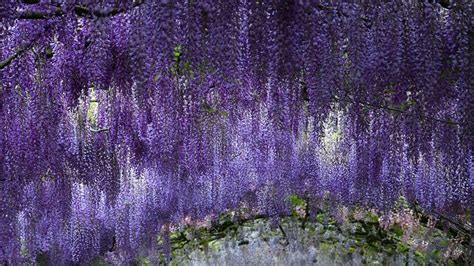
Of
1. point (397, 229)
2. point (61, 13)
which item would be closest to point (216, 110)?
point (61, 13)

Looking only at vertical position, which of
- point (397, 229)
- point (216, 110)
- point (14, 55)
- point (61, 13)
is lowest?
point (397, 229)

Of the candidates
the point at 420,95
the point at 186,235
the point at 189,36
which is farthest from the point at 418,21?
the point at 186,235

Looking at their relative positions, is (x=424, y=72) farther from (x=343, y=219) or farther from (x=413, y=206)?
(x=343, y=219)

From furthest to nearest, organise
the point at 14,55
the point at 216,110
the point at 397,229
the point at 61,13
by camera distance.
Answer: the point at 397,229 < the point at 216,110 < the point at 14,55 < the point at 61,13

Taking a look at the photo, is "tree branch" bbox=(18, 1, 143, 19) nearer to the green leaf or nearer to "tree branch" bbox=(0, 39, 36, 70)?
"tree branch" bbox=(0, 39, 36, 70)

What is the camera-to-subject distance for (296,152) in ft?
25.7

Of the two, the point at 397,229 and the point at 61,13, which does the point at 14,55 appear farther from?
the point at 397,229

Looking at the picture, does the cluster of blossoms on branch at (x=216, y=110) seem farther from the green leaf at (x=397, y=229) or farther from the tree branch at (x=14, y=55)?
the green leaf at (x=397, y=229)

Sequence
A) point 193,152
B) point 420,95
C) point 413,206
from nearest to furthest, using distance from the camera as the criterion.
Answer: point 420,95 < point 193,152 < point 413,206

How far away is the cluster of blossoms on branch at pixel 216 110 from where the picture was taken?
2.57 m

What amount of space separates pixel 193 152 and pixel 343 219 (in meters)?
3.17

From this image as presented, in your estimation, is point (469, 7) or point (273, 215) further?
point (273, 215)

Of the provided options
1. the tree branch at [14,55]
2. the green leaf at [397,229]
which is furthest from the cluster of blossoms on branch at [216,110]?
the green leaf at [397,229]

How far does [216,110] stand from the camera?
575 centimetres
